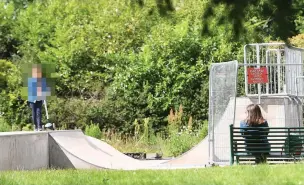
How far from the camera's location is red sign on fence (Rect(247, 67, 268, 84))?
Answer: 57.5ft

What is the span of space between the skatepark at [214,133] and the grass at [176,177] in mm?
2985

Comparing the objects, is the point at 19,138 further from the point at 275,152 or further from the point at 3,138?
the point at 275,152

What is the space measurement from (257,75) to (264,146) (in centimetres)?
301

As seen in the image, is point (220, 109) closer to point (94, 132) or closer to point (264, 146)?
point (264, 146)

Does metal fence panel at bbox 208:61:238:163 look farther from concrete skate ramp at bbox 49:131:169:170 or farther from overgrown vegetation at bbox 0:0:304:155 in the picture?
overgrown vegetation at bbox 0:0:304:155

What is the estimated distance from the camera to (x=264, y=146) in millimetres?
14914

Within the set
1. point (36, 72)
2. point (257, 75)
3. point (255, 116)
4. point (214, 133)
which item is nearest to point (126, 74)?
point (36, 72)

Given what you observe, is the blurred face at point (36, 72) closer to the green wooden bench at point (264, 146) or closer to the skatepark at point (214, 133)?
the skatepark at point (214, 133)

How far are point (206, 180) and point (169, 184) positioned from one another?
1.91 feet

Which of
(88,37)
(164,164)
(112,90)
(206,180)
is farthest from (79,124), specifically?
(206,180)

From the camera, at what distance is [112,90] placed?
2523cm

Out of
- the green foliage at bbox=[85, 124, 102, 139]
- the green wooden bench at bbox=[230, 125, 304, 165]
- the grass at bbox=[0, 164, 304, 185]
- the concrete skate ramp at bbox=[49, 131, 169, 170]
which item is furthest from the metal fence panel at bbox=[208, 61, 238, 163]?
the green foliage at bbox=[85, 124, 102, 139]

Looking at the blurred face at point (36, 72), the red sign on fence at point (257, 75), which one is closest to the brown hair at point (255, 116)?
the red sign on fence at point (257, 75)

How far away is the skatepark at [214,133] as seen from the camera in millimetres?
16039
